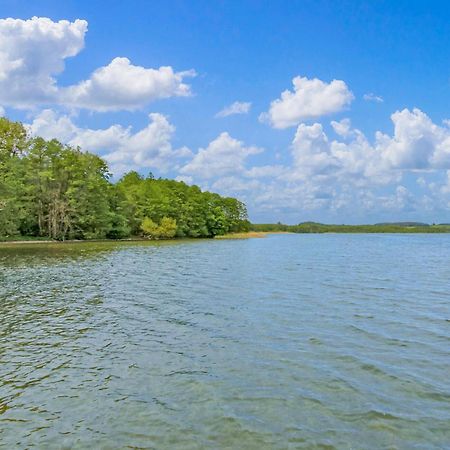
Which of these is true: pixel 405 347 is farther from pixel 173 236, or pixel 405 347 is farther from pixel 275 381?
pixel 173 236

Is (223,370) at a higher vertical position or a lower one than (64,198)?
lower

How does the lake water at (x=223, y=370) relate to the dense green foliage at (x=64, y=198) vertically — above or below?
below

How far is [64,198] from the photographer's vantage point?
265 ft

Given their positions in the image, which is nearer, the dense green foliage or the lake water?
the lake water

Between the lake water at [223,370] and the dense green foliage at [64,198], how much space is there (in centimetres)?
5538

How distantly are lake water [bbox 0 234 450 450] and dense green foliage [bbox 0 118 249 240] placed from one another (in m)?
55.4

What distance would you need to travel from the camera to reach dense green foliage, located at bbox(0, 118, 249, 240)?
74.1 m

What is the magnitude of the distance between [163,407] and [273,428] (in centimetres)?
219

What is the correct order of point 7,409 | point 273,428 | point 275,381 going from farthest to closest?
point 275,381 < point 7,409 < point 273,428

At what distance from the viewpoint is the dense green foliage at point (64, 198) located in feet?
243

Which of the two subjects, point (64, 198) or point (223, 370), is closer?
point (223, 370)

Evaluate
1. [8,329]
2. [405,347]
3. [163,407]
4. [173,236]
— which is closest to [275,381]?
[163,407]

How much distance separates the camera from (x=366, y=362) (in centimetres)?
1134

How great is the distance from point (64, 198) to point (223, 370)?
76.5m
